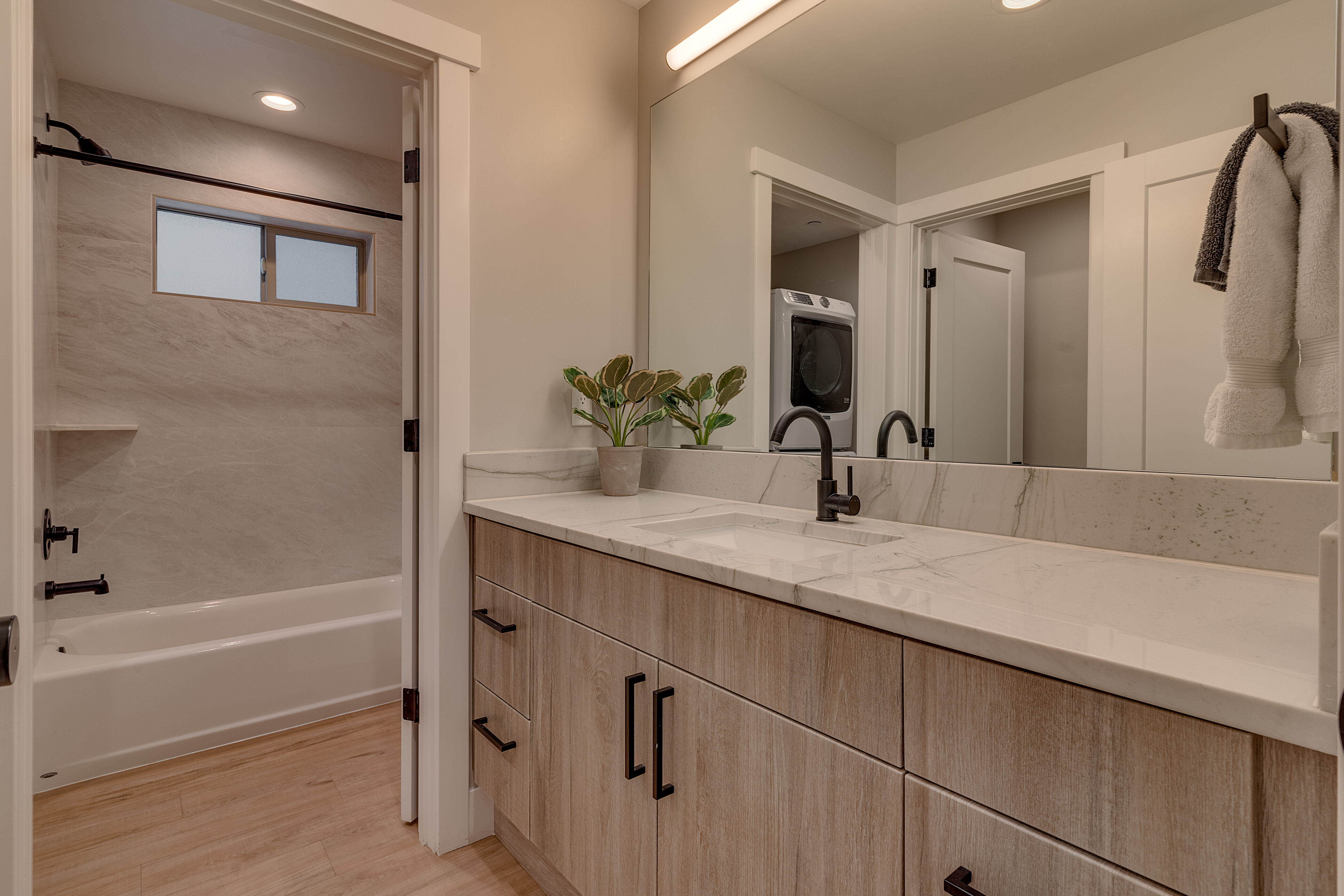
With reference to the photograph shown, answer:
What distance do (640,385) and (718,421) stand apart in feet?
0.78

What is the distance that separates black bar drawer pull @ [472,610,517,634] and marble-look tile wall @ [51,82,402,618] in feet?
5.56

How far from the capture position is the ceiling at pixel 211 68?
6.47 ft

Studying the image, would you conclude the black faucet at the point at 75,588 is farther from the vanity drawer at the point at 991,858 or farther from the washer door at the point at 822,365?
the vanity drawer at the point at 991,858

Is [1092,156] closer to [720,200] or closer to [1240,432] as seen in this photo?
[1240,432]

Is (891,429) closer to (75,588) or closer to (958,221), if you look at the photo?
(958,221)

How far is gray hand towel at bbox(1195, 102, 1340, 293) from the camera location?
75cm

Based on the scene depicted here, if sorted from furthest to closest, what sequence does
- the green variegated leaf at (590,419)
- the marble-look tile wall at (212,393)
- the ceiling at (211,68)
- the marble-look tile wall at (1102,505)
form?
the marble-look tile wall at (212,393)
the ceiling at (211,68)
the green variegated leaf at (590,419)
the marble-look tile wall at (1102,505)

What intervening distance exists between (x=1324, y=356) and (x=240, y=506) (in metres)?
3.26

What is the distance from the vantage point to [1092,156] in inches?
42.5

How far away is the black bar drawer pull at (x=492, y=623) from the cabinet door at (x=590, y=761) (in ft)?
0.35

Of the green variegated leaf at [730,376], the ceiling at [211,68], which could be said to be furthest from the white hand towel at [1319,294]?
the ceiling at [211,68]

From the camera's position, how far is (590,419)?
6.07 ft

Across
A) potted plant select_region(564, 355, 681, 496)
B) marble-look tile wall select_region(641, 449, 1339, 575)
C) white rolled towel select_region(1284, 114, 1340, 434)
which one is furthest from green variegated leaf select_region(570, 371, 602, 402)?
white rolled towel select_region(1284, 114, 1340, 434)

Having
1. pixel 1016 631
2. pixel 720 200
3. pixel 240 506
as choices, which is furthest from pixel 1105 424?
pixel 240 506
